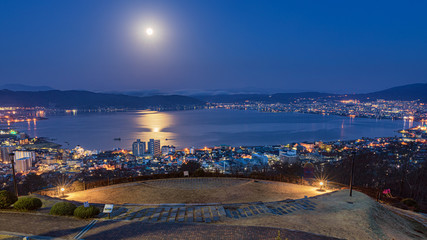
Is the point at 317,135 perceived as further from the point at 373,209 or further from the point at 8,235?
the point at 8,235

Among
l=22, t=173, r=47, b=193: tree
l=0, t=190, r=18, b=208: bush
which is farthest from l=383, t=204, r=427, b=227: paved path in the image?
l=22, t=173, r=47, b=193: tree

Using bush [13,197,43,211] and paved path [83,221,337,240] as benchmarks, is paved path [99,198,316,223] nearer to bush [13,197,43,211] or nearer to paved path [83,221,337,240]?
paved path [83,221,337,240]

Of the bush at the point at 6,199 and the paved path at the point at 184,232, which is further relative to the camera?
the bush at the point at 6,199

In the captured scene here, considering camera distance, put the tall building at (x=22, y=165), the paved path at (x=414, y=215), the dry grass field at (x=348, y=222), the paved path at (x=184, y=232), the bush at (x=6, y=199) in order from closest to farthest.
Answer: the paved path at (x=184, y=232)
the dry grass field at (x=348, y=222)
the bush at (x=6, y=199)
the paved path at (x=414, y=215)
the tall building at (x=22, y=165)

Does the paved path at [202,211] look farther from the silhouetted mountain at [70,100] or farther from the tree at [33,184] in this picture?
the silhouetted mountain at [70,100]

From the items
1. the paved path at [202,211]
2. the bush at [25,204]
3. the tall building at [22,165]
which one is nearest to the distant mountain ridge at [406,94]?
the paved path at [202,211]

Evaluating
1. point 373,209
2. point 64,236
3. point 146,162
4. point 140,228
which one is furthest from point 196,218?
point 146,162

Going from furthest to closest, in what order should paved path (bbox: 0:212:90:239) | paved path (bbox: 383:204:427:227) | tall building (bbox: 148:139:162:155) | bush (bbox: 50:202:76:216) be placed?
tall building (bbox: 148:139:162:155)
paved path (bbox: 383:204:427:227)
bush (bbox: 50:202:76:216)
paved path (bbox: 0:212:90:239)

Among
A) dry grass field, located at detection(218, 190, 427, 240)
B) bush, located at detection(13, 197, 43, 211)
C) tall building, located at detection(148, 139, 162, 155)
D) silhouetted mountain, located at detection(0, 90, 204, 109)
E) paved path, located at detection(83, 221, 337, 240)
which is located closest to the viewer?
paved path, located at detection(83, 221, 337, 240)
